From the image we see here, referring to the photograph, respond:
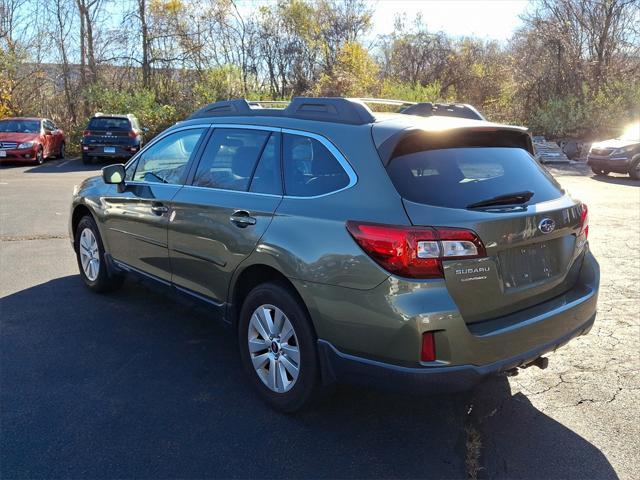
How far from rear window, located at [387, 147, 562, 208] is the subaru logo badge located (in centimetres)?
15

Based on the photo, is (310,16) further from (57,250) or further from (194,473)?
(194,473)

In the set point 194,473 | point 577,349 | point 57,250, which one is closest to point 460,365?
point 194,473

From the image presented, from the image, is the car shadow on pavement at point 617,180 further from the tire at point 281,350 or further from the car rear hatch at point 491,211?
the tire at point 281,350

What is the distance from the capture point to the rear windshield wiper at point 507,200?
9.63ft

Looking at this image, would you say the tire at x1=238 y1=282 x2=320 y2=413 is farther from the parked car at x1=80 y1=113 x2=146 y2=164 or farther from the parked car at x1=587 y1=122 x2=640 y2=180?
the parked car at x1=587 y1=122 x2=640 y2=180

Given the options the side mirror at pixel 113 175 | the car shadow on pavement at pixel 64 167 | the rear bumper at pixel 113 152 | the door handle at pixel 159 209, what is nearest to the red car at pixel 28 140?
the car shadow on pavement at pixel 64 167

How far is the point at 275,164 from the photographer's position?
11.7 ft

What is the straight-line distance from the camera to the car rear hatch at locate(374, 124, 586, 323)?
2789 millimetres

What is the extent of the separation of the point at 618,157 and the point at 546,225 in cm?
1613

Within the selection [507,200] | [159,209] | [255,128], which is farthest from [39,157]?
[507,200]

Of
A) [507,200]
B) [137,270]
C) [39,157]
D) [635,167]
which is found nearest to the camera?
[507,200]

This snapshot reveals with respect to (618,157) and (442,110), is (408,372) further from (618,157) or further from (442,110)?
(618,157)

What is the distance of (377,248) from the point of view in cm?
277

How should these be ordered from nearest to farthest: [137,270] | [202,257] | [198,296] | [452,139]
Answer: [452,139], [202,257], [198,296], [137,270]
